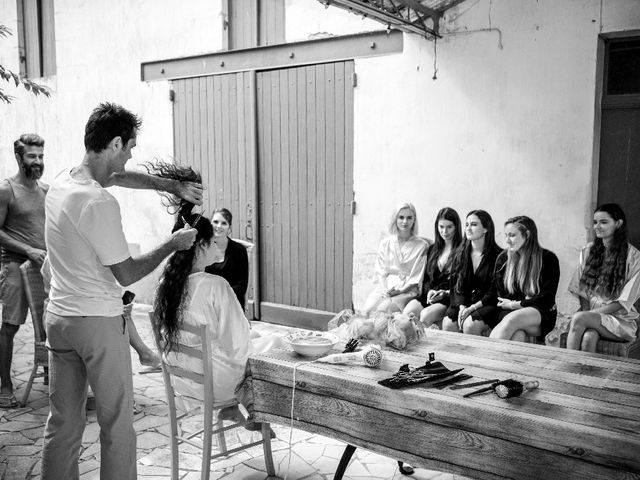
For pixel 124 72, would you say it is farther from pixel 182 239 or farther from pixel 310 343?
pixel 310 343

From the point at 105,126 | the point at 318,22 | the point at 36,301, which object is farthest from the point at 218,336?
the point at 318,22

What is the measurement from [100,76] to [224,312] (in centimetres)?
662

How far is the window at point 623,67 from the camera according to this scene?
5.59 metres

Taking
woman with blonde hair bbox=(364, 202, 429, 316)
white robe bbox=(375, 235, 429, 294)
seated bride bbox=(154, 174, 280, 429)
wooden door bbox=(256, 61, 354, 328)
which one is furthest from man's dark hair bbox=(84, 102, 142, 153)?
wooden door bbox=(256, 61, 354, 328)

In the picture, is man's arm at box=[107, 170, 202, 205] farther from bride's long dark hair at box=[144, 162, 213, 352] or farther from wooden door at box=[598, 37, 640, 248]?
wooden door at box=[598, 37, 640, 248]

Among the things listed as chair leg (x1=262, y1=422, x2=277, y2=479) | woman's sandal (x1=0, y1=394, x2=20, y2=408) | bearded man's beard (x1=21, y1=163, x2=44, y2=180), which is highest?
bearded man's beard (x1=21, y1=163, x2=44, y2=180)

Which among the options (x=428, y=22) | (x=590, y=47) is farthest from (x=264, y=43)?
(x=590, y=47)

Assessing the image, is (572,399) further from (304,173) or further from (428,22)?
(304,173)

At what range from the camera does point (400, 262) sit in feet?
20.0

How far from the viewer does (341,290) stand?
7234 mm

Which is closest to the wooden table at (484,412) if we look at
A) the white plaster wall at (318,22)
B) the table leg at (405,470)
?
the table leg at (405,470)

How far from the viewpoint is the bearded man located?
501 cm

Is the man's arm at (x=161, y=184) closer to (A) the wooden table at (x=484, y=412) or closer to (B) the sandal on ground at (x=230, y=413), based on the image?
(A) the wooden table at (x=484, y=412)

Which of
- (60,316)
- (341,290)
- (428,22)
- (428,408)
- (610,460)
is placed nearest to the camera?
(610,460)
